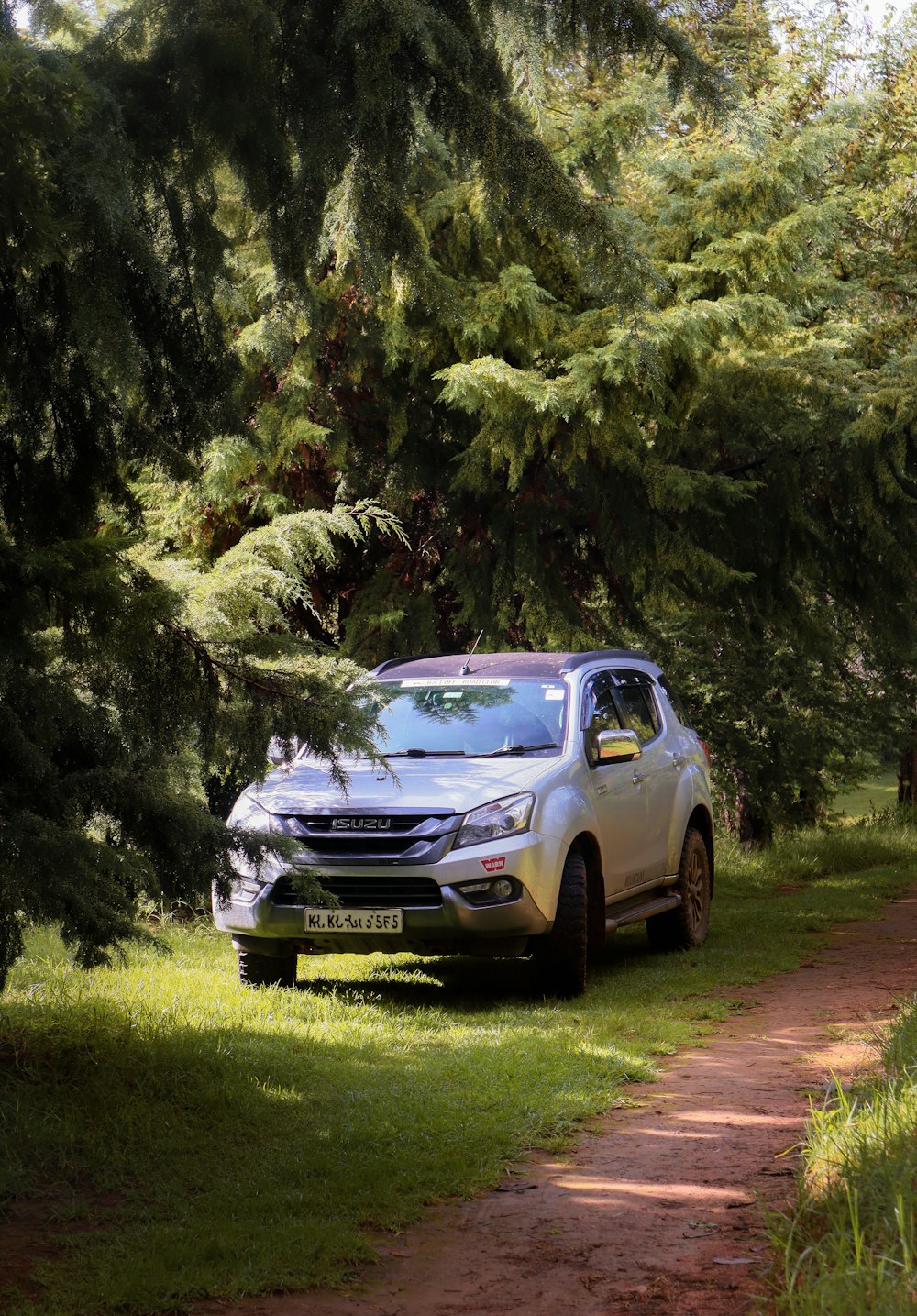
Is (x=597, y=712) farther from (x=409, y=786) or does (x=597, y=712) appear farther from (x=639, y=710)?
(x=409, y=786)

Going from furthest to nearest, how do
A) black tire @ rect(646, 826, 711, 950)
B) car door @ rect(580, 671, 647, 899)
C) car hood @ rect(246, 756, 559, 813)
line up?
1. black tire @ rect(646, 826, 711, 950)
2. car door @ rect(580, 671, 647, 899)
3. car hood @ rect(246, 756, 559, 813)

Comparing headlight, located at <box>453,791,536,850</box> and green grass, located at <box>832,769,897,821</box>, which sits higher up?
headlight, located at <box>453,791,536,850</box>

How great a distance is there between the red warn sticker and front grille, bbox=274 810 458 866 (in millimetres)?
254

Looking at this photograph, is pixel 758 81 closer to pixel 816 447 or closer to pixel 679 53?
pixel 816 447

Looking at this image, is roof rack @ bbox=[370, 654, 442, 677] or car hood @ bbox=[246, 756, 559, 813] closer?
car hood @ bbox=[246, 756, 559, 813]

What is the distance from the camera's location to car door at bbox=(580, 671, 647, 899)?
933 centimetres

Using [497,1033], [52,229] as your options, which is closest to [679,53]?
[52,229]

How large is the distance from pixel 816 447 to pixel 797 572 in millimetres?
1159

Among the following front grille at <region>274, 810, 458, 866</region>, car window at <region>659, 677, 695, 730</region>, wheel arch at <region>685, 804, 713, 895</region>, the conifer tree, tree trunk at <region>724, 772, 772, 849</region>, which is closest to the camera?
the conifer tree

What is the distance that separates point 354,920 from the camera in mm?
8281

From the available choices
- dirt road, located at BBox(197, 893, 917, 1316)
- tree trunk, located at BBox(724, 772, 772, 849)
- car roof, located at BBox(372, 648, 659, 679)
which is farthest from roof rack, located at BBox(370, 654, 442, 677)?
tree trunk, located at BBox(724, 772, 772, 849)

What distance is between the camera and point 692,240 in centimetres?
A: 1177

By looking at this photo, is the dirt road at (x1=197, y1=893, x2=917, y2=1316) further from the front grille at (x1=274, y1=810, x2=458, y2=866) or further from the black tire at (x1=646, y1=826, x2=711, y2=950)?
the black tire at (x1=646, y1=826, x2=711, y2=950)

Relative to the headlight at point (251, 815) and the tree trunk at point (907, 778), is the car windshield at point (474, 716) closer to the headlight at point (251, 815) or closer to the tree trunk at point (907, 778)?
the headlight at point (251, 815)
